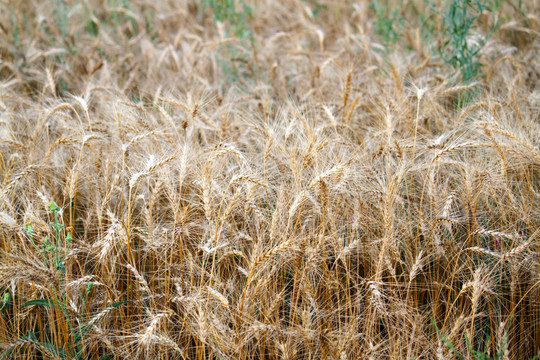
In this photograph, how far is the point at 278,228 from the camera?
62.1 inches

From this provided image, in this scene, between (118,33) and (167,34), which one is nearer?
(118,33)

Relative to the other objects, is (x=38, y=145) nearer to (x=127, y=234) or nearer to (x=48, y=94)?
(x=127, y=234)

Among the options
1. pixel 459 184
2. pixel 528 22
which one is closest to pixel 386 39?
pixel 528 22

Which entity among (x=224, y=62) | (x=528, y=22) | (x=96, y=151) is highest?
(x=96, y=151)

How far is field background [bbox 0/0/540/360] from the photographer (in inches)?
58.0

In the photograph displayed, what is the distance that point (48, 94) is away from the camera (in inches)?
127

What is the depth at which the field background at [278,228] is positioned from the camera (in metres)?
1.47

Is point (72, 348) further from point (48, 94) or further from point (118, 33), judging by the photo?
point (118, 33)

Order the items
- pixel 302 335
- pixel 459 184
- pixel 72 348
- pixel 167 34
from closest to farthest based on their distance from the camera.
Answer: pixel 302 335
pixel 72 348
pixel 459 184
pixel 167 34

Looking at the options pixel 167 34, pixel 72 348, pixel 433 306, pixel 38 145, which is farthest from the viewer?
pixel 167 34

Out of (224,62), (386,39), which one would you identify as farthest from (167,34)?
(386,39)

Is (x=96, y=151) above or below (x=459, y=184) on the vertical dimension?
above

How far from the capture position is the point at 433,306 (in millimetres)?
1652

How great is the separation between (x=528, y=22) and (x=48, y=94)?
3.82 m
